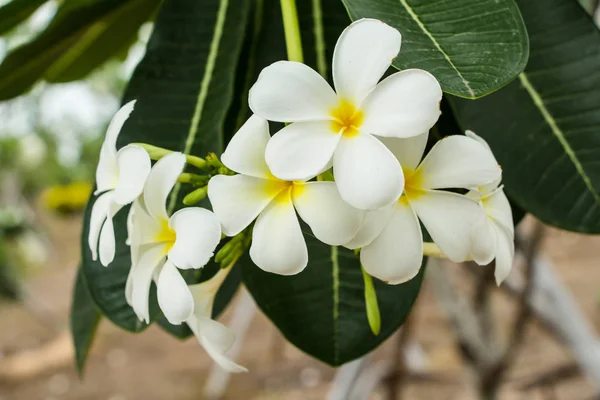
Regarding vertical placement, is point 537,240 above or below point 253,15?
below

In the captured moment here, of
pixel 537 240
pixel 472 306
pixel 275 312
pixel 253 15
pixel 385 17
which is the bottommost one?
pixel 472 306

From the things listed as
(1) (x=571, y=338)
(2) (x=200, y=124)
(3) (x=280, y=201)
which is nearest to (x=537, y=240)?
(1) (x=571, y=338)

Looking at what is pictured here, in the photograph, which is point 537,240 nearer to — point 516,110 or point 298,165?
point 516,110

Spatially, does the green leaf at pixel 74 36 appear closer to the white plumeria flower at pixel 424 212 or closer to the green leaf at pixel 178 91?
Answer: the green leaf at pixel 178 91

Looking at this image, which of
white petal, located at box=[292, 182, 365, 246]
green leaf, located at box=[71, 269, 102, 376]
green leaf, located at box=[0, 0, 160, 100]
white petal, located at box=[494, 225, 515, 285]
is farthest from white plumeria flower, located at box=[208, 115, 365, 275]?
green leaf, located at box=[0, 0, 160, 100]

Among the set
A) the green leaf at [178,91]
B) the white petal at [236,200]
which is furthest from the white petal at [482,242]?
the green leaf at [178,91]
